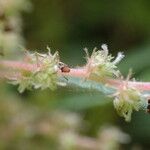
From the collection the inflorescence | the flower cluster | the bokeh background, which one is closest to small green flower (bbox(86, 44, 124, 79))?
the inflorescence

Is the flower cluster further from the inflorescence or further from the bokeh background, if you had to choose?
the bokeh background

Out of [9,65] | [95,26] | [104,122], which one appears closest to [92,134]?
[104,122]

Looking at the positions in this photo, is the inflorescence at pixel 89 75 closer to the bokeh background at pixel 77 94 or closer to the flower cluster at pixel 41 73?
the flower cluster at pixel 41 73

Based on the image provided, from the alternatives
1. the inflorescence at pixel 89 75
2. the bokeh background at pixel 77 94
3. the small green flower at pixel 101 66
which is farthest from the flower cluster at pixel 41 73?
the bokeh background at pixel 77 94

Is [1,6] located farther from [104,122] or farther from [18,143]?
[104,122]

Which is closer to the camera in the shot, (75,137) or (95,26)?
(75,137)

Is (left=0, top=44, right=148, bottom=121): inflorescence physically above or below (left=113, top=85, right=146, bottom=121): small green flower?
above
